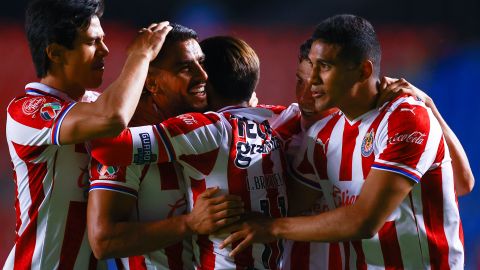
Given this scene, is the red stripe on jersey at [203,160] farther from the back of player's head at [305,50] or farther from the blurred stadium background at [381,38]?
the blurred stadium background at [381,38]

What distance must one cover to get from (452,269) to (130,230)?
0.97 metres

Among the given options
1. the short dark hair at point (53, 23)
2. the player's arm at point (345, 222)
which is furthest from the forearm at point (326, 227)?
the short dark hair at point (53, 23)

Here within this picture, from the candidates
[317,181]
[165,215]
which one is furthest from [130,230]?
[317,181]

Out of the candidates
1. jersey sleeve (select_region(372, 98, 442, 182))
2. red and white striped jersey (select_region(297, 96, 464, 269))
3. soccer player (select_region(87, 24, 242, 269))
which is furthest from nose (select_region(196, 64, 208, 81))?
jersey sleeve (select_region(372, 98, 442, 182))

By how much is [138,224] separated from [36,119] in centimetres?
43

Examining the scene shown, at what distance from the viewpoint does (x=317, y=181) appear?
235 centimetres

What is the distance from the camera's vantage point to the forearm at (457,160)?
234 cm

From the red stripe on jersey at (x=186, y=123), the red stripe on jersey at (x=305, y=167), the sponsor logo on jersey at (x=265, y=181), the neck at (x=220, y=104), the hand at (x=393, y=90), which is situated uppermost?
the hand at (x=393, y=90)

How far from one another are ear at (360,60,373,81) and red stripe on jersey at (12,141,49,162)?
3.20 ft

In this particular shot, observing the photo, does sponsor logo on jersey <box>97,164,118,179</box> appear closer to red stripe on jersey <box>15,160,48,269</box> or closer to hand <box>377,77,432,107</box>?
red stripe on jersey <box>15,160,48,269</box>

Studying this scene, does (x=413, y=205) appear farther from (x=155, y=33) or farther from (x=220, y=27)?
(x=220, y=27)

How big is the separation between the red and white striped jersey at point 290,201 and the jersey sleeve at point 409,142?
35cm

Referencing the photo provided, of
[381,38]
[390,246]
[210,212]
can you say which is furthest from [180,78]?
[381,38]

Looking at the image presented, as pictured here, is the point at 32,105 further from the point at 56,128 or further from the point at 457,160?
the point at 457,160
